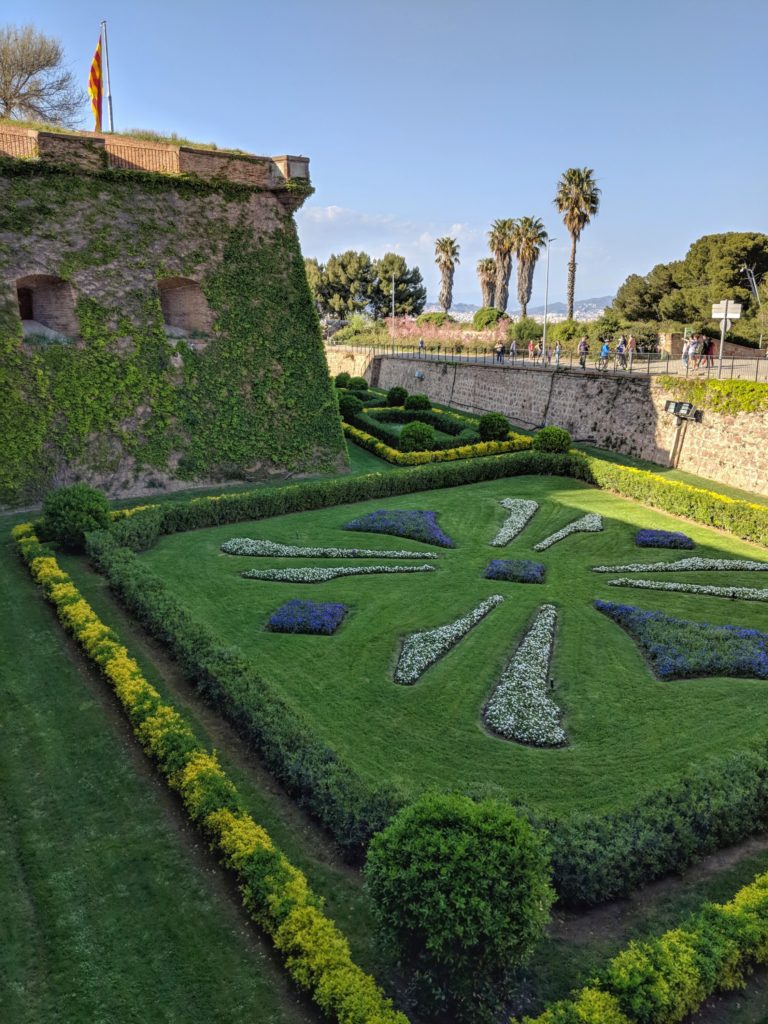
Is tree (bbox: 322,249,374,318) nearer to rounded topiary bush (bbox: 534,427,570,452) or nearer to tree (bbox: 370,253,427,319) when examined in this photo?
tree (bbox: 370,253,427,319)

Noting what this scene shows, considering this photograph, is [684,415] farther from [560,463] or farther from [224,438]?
[224,438]

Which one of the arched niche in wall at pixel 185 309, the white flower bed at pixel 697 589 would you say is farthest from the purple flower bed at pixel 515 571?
the arched niche in wall at pixel 185 309

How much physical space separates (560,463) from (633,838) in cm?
1799

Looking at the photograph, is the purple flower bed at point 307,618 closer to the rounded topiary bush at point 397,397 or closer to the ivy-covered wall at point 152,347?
the ivy-covered wall at point 152,347

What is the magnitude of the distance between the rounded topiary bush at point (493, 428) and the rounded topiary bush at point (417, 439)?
2098mm

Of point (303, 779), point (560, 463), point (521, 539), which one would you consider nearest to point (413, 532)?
point (521, 539)

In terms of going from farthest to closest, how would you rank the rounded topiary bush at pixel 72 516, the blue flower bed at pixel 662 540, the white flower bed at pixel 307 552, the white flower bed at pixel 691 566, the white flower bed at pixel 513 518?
the white flower bed at pixel 513 518
the blue flower bed at pixel 662 540
the white flower bed at pixel 307 552
the rounded topiary bush at pixel 72 516
the white flower bed at pixel 691 566

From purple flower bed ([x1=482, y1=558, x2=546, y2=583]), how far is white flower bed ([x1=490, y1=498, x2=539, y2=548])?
1.65m

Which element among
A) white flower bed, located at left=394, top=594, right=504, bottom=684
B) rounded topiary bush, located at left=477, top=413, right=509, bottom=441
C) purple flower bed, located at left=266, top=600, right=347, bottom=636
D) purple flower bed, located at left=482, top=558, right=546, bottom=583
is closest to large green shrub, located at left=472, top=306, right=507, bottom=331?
rounded topiary bush, located at left=477, top=413, right=509, bottom=441

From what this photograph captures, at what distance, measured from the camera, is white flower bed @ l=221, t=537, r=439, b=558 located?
16.8 meters

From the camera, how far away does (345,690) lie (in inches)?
426

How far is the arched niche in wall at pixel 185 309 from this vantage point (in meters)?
22.4

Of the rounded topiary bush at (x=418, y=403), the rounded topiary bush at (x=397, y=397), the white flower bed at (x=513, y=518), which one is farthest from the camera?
the rounded topiary bush at (x=397, y=397)

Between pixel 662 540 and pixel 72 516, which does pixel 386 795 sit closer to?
pixel 662 540
